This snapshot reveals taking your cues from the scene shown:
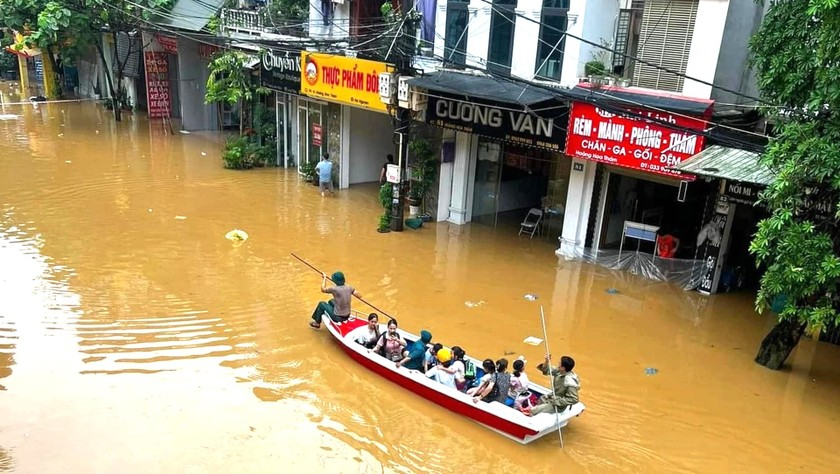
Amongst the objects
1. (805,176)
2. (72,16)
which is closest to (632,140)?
(805,176)

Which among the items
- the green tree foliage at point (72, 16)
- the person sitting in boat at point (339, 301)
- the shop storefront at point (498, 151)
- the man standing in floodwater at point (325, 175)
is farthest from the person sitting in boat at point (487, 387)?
the green tree foliage at point (72, 16)

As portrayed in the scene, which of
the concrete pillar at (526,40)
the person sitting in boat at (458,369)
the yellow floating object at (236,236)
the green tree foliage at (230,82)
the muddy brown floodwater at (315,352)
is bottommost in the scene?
the muddy brown floodwater at (315,352)

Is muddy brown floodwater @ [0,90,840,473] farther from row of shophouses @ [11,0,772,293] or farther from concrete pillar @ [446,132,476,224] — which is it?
row of shophouses @ [11,0,772,293]

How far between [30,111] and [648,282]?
34.0 meters

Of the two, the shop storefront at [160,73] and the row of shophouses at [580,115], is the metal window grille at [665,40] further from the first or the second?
the shop storefront at [160,73]

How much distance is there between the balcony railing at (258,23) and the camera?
23.1m

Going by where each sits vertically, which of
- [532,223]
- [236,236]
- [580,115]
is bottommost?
[236,236]

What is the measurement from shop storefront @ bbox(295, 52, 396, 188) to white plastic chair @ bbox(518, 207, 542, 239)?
5.07 meters

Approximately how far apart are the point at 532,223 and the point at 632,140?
4.87 m

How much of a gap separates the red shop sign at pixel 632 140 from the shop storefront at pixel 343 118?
603cm

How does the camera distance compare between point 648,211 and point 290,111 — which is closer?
point 648,211

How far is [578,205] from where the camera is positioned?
1559 cm

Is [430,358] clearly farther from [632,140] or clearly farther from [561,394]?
[632,140]

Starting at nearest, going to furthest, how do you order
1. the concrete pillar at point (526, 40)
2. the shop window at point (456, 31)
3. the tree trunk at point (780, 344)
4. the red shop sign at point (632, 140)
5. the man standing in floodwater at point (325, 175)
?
the tree trunk at point (780, 344)
the red shop sign at point (632, 140)
the concrete pillar at point (526, 40)
the shop window at point (456, 31)
the man standing in floodwater at point (325, 175)
